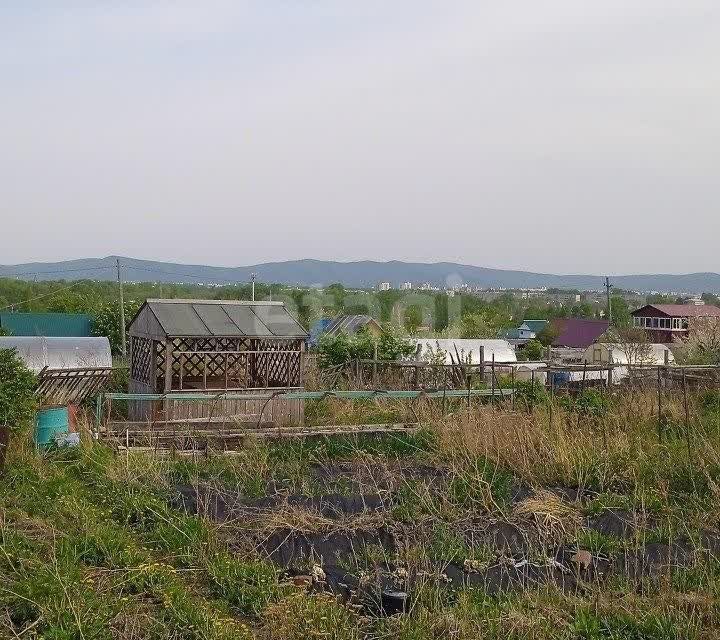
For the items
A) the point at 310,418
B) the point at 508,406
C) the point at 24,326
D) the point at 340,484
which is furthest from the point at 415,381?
the point at 24,326

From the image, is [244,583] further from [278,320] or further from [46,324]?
[46,324]

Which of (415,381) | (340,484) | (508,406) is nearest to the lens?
(340,484)

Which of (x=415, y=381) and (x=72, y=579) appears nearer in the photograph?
(x=72, y=579)

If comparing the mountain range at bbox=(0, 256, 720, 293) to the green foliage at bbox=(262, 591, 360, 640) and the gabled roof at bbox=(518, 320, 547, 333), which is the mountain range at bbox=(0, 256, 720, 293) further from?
the green foliage at bbox=(262, 591, 360, 640)

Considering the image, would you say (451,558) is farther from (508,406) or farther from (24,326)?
(24,326)

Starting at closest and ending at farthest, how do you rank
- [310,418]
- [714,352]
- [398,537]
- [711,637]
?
[711,637]
[398,537]
[310,418]
[714,352]

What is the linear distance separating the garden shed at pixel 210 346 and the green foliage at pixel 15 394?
12.9 feet

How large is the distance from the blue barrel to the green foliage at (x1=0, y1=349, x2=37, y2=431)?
282mm

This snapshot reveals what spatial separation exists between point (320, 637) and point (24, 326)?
98.3 feet

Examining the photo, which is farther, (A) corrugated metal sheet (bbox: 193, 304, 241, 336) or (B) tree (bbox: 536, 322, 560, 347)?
(B) tree (bbox: 536, 322, 560, 347)

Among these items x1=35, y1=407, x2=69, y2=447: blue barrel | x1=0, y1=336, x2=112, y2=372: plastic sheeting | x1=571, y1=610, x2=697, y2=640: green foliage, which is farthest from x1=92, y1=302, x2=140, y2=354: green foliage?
x1=571, y1=610, x2=697, y2=640: green foliage

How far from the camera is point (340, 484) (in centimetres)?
812

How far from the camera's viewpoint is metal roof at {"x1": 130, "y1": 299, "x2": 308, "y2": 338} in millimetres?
14086

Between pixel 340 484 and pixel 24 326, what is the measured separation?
26727 millimetres
